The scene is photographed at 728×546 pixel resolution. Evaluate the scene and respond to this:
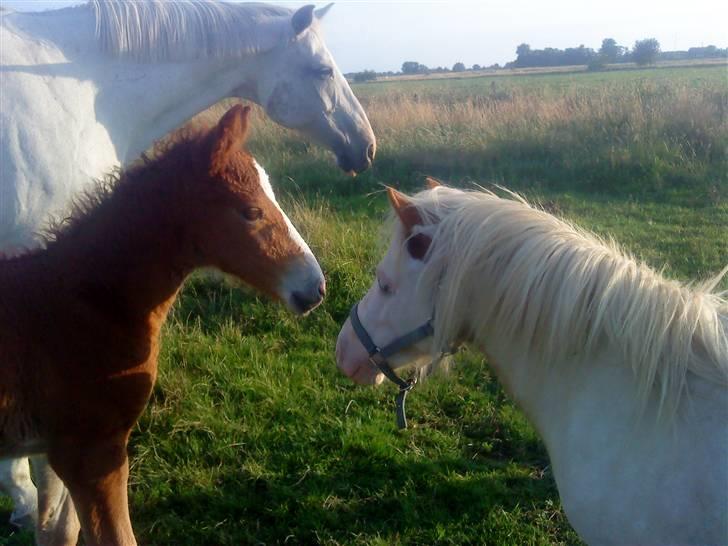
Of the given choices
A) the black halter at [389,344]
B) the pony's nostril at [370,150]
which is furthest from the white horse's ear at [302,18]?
the black halter at [389,344]

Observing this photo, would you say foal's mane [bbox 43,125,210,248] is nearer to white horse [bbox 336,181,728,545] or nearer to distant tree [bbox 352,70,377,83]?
white horse [bbox 336,181,728,545]

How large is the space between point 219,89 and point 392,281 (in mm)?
1914

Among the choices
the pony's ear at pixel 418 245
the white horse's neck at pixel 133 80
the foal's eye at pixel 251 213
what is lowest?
the pony's ear at pixel 418 245

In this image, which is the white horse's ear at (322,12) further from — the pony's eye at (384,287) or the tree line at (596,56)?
the tree line at (596,56)

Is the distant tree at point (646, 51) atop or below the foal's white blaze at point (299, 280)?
atop

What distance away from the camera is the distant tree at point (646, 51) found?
1287 inches

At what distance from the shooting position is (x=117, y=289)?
2.12 m

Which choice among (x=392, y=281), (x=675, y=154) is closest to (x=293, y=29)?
(x=392, y=281)

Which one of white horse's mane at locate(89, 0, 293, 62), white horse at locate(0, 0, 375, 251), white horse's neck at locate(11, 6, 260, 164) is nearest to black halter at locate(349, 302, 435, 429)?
white horse at locate(0, 0, 375, 251)

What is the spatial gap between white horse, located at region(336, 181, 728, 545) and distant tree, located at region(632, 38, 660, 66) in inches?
1399

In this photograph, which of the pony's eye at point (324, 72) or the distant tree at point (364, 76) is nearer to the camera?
the pony's eye at point (324, 72)

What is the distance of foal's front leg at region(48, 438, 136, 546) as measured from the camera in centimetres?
198

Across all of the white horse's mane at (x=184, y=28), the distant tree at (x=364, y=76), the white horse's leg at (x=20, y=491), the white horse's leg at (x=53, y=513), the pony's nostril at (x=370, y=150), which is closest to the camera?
the white horse's leg at (x=53, y=513)

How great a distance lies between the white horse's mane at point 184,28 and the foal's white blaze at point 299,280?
135 centimetres
